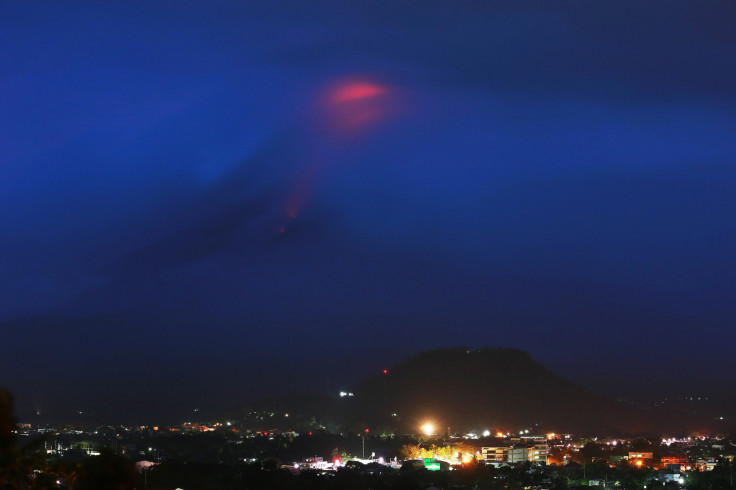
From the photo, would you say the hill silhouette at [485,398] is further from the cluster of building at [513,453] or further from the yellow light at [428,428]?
the cluster of building at [513,453]

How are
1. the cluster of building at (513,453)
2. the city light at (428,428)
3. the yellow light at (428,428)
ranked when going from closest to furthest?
the cluster of building at (513,453) → the city light at (428,428) → the yellow light at (428,428)

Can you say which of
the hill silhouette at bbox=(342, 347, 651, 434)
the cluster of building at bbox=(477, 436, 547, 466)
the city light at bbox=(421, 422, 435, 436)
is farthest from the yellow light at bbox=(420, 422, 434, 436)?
the cluster of building at bbox=(477, 436, 547, 466)

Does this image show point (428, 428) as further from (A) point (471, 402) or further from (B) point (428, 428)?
(A) point (471, 402)

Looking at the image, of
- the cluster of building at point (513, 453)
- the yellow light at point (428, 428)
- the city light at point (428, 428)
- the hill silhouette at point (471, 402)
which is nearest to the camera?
the cluster of building at point (513, 453)

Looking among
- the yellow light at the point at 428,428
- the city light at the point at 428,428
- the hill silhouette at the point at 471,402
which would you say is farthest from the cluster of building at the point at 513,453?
the hill silhouette at the point at 471,402

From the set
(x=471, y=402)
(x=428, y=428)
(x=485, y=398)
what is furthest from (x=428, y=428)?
(x=485, y=398)

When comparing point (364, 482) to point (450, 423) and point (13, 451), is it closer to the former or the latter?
point (13, 451)

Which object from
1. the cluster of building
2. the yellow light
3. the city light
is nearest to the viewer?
the cluster of building

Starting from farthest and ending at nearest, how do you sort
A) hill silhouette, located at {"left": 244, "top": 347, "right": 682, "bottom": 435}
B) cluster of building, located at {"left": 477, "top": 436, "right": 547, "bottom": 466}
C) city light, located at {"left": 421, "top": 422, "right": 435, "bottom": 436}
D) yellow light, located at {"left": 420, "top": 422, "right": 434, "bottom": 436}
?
1. hill silhouette, located at {"left": 244, "top": 347, "right": 682, "bottom": 435}
2. yellow light, located at {"left": 420, "top": 422, "right": 434, "bottom": 436}
3. city light, located at {"left": 421, "top": 422, "right": 435, "bottom": 436}
4. cluster of building, located at {"left": 477, "top": 436, "right": 547, "bottom": 466}

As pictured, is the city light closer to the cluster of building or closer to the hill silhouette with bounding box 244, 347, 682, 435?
the hill silhouette with bounding box 244, 347, 682, 435
